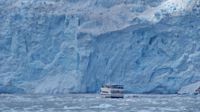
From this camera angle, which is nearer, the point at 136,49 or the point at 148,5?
the point at 136,49

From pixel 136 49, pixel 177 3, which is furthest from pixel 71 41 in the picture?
pixel 177 3

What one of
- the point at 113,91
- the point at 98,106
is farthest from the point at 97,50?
the point at 98,106

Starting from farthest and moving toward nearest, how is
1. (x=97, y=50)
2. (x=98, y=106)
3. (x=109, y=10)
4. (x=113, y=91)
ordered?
(x=109, y=10) → (x=97, y=50) → (x=113, y=91) → (x=98, y=106)

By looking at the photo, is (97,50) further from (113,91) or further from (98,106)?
(98,106)

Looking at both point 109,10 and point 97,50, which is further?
point 109,10

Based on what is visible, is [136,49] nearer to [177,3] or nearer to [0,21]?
[177,3]

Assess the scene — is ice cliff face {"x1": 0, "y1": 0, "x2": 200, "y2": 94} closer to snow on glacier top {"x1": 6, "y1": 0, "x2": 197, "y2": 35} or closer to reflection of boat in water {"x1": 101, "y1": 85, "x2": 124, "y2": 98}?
snow on glacier top {"x1": 6, "y1": 0, "x2": 197, "y2": 35}
